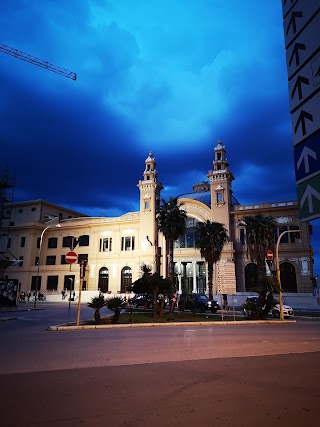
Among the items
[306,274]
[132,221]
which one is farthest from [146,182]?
[306,274]

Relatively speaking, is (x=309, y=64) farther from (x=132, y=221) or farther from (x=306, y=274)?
(x=132, y=221)

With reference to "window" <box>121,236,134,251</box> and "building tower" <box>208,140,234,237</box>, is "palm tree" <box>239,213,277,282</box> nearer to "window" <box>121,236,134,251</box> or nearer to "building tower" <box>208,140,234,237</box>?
"building tower" <box>208,140,234,237</box>

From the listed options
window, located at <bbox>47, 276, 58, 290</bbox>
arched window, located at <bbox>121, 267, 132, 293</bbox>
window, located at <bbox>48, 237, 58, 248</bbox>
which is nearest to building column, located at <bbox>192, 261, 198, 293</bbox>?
arched window, located at <bbox>121, 267, 132, 293</bbox>

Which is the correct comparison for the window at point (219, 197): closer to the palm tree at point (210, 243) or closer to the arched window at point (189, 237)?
the arched window at point (189, 237)

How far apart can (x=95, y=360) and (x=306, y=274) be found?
42.4 meters

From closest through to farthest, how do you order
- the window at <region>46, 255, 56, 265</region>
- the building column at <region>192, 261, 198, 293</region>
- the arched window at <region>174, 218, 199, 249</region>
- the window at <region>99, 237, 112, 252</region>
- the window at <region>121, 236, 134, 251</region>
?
the building column at <region>192, 261, 198, 293</region> → the arched window at <region>174, 218, 199, 249</region> → the window at <region>121, 236, 134, 251</region> → the window at <region>99, 237, 112, 252</region> → the window at <region>46, 255, 56, 265</region>

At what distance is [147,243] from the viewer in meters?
55.3

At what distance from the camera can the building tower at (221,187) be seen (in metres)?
51.4

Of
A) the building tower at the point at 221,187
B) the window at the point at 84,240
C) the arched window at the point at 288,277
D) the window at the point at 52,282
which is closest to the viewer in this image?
the arched window at the point at 288,277

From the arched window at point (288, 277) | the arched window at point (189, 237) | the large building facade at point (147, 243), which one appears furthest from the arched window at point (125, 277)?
the arched window at point (288, 277)

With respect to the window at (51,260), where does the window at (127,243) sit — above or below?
above

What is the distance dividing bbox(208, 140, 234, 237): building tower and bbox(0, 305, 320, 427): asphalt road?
4153 centimetres

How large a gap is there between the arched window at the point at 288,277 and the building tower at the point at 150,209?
18389 mm

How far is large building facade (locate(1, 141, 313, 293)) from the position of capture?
156ft
